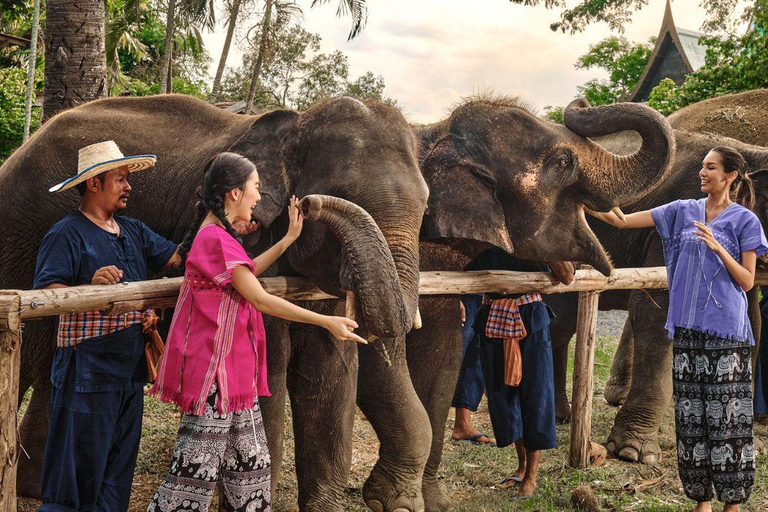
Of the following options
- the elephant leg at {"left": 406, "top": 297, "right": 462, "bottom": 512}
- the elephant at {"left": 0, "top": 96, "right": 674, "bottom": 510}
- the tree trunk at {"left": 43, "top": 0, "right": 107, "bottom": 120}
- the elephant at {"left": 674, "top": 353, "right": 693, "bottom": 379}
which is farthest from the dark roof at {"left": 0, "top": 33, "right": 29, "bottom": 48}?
the elephant at {"left": 674, "top": 353, "right": 693, "bottom": 379}

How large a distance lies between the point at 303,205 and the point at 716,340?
98.2 inches

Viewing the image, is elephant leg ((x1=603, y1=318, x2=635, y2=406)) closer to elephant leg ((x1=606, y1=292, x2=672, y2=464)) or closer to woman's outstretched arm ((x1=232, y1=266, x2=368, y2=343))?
elephant leg ((x1=606, y1=292, x2=672, y2=464))

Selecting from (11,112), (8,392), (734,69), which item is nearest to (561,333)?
(8,392)

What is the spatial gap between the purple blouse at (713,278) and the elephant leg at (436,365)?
1.33 meters

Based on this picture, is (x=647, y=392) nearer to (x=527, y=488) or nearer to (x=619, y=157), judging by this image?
(x=527, y=488)

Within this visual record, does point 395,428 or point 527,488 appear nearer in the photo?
point 395,428

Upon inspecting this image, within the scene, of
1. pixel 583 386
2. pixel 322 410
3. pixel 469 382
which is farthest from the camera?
pixel 469 382

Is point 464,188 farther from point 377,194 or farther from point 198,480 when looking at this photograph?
point 198,480

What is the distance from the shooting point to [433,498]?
18.1 ft

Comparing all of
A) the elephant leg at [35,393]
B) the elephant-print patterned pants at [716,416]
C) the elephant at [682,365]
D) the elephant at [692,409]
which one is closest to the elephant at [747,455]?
the elephant-print patterned pants at [716,416]

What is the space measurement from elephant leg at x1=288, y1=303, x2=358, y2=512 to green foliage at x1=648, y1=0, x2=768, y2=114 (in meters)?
9.37

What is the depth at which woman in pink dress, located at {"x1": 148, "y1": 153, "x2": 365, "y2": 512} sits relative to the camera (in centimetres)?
349

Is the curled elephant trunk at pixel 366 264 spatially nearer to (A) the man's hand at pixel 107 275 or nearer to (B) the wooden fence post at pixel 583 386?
(A) the man's hand at pixel 107 275

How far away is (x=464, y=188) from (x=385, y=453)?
5.31ft
